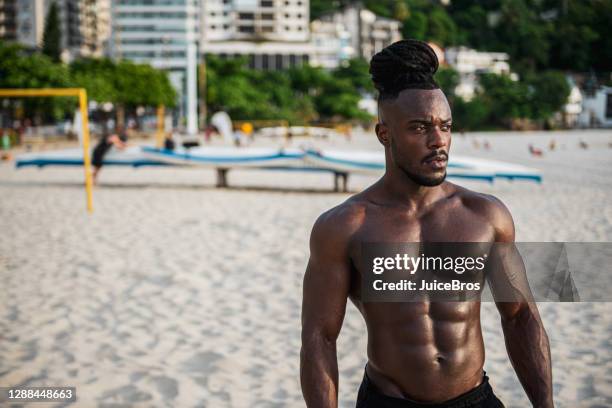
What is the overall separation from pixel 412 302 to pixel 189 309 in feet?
18.2

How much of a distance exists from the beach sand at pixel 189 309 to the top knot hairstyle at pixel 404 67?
3.40 metres

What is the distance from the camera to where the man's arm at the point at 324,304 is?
74.0 inches

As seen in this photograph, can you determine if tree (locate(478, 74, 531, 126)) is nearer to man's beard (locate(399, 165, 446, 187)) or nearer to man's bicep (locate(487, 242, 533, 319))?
man's bicep (locate(487, 242, 533, 319))

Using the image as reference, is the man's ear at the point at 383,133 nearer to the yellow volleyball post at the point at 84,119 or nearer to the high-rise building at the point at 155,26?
the yellow volleyball post at the point at 84,119

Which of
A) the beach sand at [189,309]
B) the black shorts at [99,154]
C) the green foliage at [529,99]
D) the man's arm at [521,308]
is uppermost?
the green foliage at [529,99]

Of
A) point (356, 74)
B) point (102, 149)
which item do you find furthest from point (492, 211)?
point (356, 74)

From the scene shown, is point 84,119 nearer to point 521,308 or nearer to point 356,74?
point 521,308

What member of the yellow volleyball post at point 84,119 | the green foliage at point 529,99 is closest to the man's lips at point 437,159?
the yellow volleyball post at point 84,119

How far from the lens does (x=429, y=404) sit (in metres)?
1.91

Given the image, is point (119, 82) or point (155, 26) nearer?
point (119, 82)

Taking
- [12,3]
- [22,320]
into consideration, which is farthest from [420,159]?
[12,3]

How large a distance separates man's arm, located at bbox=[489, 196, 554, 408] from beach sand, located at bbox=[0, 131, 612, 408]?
123 inches

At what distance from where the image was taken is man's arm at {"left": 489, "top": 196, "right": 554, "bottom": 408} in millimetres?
1923

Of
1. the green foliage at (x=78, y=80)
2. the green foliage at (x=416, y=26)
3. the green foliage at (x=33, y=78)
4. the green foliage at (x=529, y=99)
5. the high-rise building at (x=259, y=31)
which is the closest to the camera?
the green foliage at (x=33, y=78)
